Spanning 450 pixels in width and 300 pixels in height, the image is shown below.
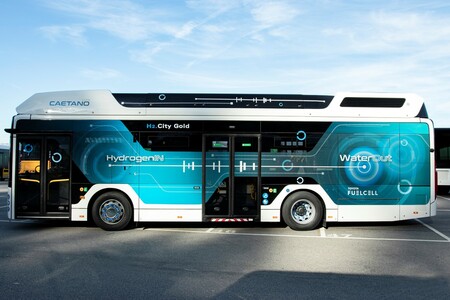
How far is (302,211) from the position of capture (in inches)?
383

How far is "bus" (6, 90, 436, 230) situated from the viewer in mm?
9562

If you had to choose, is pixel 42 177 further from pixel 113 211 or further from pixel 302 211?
pixel 302 211

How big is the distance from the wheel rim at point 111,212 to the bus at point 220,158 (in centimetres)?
2

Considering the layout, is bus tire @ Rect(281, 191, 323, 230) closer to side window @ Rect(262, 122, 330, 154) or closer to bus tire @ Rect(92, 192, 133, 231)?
side window @ Rect(262, 122, 330, 154)

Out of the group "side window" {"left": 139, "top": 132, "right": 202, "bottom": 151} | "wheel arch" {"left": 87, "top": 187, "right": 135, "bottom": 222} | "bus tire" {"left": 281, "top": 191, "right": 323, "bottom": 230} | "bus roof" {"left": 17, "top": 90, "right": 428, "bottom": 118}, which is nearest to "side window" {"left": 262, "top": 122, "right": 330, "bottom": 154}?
"bus roof" {"left": 17, "top": 90, "right": 428, "bottom": 118}

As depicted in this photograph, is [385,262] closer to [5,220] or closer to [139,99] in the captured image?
[139,99]

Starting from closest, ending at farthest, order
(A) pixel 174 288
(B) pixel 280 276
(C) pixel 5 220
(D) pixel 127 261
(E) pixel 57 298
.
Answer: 1. (E) pixel 57 298
2. (A) pixel 174 288
3. (B) pixel 280 276
4. (D) pixel 127 261
5. (C) pixel 5 220

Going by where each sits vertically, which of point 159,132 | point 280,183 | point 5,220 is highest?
point 159,132

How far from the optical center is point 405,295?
5.09 m

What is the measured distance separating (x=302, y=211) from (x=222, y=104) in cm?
307

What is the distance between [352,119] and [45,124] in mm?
7058

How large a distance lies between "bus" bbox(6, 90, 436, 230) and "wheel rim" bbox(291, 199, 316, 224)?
23mm

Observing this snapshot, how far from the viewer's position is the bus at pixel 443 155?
20.3 metres

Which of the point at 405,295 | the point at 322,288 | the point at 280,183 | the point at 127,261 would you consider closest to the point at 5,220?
the point at 127,261
